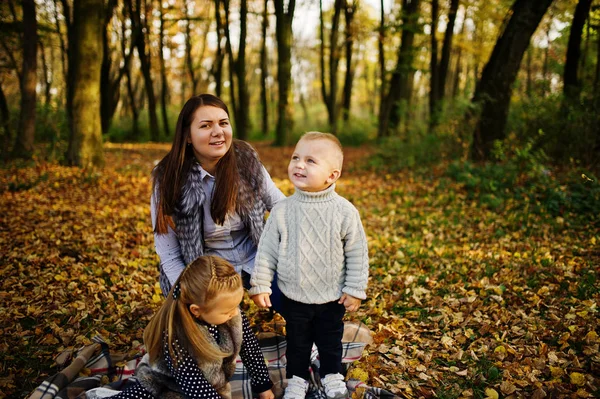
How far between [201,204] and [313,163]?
1.03 m

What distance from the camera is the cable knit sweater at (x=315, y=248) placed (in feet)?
8.64

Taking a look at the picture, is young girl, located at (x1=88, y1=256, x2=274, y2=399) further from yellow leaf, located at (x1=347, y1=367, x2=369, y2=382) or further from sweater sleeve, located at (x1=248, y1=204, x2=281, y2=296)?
yellow leaf, located at (x1=347, y1=367, x2=369, y2=382)

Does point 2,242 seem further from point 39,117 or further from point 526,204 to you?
point 526,204

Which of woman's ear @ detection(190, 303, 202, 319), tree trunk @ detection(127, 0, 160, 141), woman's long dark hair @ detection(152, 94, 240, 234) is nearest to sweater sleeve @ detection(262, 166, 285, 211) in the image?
woman's long dark hair @ detection(152, 94, 240, 234)

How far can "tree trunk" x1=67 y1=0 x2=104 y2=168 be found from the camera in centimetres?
856

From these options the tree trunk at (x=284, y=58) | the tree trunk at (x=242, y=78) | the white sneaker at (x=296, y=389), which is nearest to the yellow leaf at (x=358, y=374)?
the white sneaker at (x=296, y=389)

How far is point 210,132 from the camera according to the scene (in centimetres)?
297

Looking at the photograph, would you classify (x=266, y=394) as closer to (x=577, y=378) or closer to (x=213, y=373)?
(x=213, y=373)

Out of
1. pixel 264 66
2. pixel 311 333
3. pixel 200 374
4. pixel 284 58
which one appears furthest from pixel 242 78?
pixel 200 374

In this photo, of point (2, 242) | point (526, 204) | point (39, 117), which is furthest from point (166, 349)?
point (39, 117)

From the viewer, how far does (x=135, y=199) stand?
7.89 m

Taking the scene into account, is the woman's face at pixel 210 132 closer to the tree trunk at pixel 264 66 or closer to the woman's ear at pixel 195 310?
the woman's ear at pixel 195 310

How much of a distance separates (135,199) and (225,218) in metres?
5.31

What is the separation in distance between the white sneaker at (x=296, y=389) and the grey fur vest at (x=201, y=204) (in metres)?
1.08
